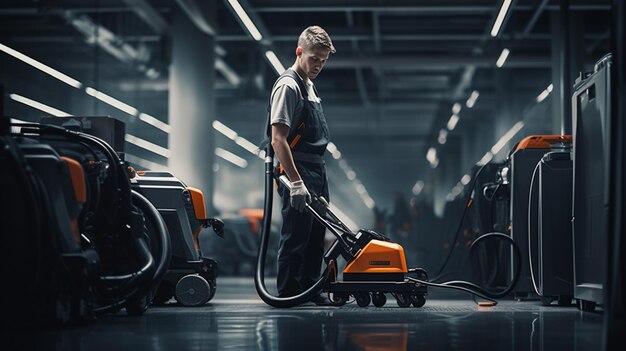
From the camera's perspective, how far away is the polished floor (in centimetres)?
275

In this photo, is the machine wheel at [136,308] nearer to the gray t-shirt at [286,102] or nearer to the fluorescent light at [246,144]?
the gray t-shirt at [286,102]

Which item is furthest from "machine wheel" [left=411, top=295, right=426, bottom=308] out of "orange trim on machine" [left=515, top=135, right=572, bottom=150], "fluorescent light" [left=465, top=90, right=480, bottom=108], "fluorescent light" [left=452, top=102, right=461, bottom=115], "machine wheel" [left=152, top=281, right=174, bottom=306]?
"fluorescent light" [left=452, top=102, right=461, bottom=115]

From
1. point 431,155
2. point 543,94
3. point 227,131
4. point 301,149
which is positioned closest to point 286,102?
point 301,149

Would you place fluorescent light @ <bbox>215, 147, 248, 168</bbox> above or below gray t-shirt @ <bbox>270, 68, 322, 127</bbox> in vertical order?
above

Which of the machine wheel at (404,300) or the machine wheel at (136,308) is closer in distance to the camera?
the machine wheel at (136,308)

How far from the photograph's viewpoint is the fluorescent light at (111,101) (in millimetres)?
7637

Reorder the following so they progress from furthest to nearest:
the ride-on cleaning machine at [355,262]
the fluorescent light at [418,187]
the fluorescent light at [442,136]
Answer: the fluorescent light at [442,136]
the fluorescent light at [418,187]
the ride-on cleaning machine at [355,262]

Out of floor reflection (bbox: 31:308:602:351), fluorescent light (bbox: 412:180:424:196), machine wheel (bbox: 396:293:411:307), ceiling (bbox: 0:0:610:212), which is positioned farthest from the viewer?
fluorescent light (bbox: 412:180:424:196)

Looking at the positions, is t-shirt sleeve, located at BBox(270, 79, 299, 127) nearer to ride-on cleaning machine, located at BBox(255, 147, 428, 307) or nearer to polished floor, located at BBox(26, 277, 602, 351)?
ride-on cleaning machine, located at BBox(255, 147, 428, 307)

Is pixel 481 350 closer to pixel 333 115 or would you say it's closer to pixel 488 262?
pixel 488 262

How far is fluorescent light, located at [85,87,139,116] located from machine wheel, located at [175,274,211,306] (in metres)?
3.05

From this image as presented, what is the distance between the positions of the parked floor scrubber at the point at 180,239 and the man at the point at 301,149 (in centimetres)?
63

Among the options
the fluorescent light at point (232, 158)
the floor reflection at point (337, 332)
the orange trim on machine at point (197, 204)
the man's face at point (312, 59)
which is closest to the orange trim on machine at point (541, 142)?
the floor reflection at point (337, 332)

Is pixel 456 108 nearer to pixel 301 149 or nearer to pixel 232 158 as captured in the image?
pixel 232 158
